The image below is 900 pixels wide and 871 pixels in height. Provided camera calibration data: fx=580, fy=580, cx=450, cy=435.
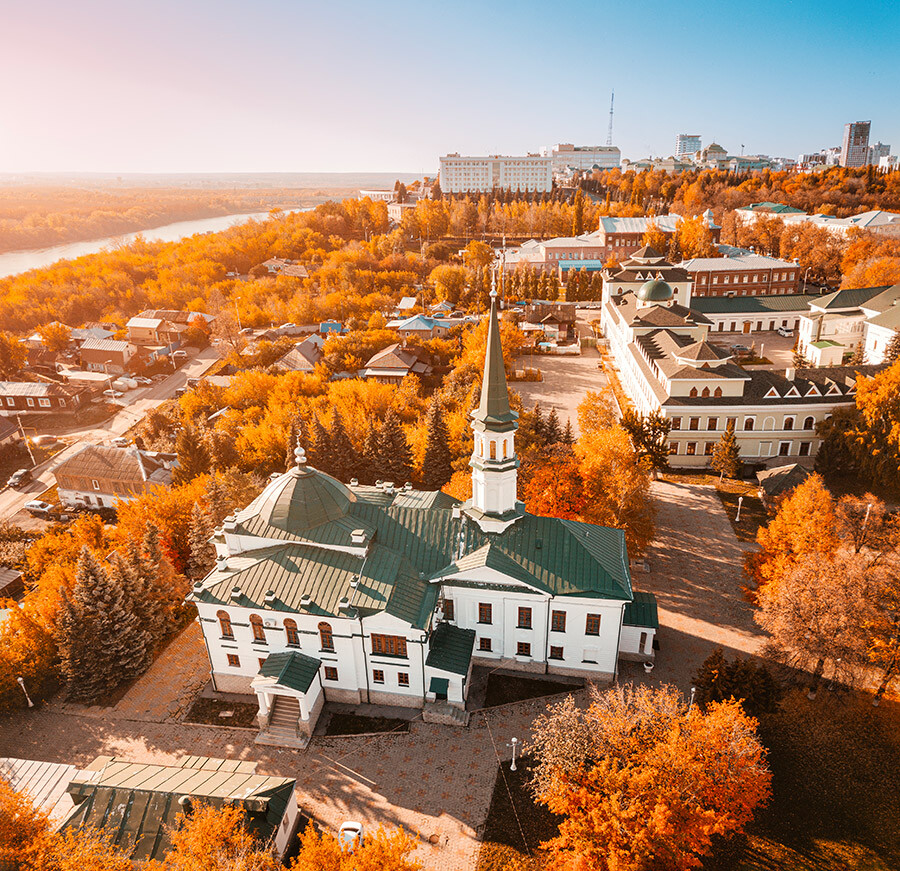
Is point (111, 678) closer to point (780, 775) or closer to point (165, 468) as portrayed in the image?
point (165, 468)

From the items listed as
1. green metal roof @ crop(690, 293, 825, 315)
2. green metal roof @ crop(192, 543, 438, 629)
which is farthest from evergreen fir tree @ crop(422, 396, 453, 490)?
green metal roof @ crop(690, 293, 825, 315)

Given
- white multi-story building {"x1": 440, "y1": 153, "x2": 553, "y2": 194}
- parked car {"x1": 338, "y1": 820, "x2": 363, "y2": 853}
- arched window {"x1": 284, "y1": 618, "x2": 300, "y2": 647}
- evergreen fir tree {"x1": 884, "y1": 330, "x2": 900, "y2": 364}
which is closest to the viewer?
parked car {"x1": 338, "y1": 820, "x2": 363, "y2": 853}

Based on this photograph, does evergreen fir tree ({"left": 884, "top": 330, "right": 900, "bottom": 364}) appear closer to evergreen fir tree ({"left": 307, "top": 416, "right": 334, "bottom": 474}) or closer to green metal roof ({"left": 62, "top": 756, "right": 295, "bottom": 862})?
evergreen fir tree ({"left": 307, "top": 416, "right": 334, "bottom": 474})

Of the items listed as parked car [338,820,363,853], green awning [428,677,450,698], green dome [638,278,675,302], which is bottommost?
parked car [338,820,363,853]

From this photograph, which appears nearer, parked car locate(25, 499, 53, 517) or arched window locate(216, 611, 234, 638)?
arched window locate(216, 611, 234, 638)

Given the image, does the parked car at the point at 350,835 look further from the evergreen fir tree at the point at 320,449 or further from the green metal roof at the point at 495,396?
the evergreen fir tree at the point at 320,449

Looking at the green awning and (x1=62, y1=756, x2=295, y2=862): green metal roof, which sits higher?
(x1=62, y1=756, x2=295, y2=862): green metal roof

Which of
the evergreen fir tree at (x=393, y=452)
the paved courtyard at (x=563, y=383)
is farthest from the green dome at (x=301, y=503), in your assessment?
the paved courtyard at (x=563, y=383)
